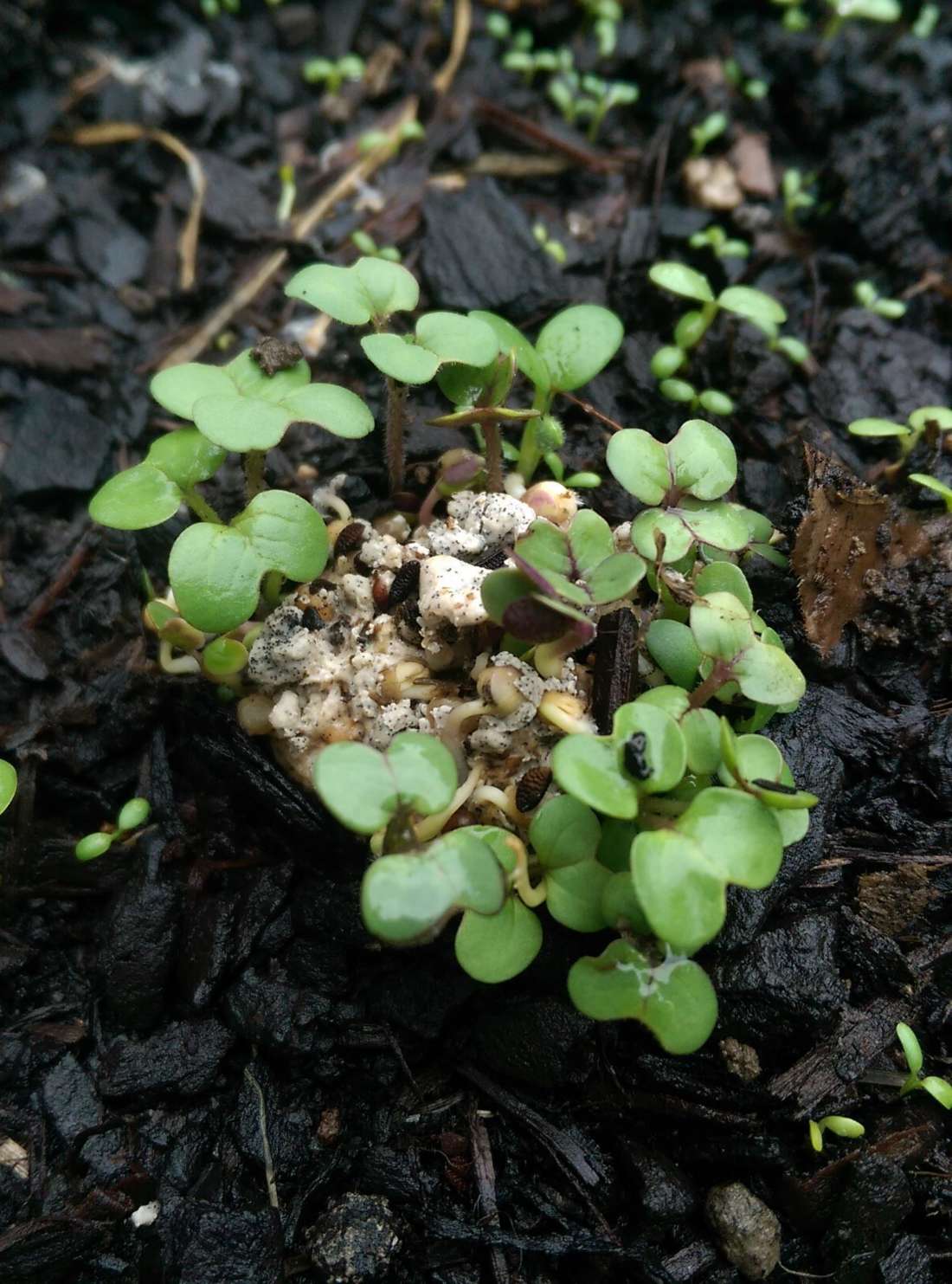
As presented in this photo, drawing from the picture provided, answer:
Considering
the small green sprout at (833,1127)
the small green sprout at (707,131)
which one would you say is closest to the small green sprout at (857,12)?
the small green sprout at (707,131)

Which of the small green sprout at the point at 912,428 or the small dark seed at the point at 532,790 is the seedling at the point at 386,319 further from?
the small green sprout at the point at 912,428

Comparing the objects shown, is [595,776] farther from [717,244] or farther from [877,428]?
[717,244]

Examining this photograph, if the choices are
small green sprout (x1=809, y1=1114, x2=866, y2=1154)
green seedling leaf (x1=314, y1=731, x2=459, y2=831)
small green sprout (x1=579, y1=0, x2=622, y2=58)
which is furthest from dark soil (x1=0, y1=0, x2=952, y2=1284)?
small green sprout (x1=579, y1=0, x2=622, y2=58)

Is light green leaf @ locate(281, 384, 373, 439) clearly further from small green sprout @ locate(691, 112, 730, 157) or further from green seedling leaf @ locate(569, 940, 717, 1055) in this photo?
small green sprout @ locate(691, 112, 730, 157)

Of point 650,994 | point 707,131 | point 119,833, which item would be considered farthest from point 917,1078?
point 707,131

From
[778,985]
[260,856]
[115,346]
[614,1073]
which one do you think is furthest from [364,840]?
[115,346]
